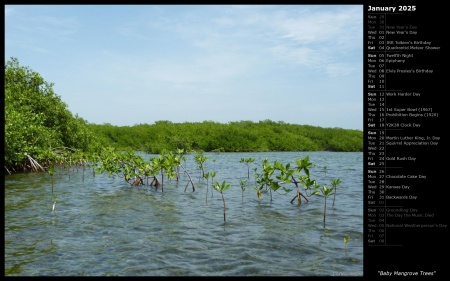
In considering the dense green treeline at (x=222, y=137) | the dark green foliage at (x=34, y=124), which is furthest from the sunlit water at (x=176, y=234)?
the dense green treeline at (x=222, y=137)

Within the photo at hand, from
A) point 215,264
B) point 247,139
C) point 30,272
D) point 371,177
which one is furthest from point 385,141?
point 247,139

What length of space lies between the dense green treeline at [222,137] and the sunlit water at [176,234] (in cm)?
3409

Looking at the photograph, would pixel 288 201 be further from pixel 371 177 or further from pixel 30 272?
pixel 30 272

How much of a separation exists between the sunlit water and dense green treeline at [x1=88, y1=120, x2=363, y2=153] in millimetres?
34090

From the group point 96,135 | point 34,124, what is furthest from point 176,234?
point 96,135

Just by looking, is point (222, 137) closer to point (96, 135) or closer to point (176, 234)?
point (96, 135)

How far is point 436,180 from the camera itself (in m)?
6.63

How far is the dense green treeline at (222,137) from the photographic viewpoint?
5334cm

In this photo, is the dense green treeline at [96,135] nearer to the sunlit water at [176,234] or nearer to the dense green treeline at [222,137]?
the dense green treeline at [222,137]

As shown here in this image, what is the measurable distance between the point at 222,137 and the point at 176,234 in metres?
47.1

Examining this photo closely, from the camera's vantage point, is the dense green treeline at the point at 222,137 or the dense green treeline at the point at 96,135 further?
the dense green treeline at the point at 222,137

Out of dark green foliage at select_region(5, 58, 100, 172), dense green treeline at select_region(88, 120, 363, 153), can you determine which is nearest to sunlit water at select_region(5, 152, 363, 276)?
dark green foliage at select_region(5, 58, 100, 172)

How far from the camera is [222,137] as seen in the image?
186ft
